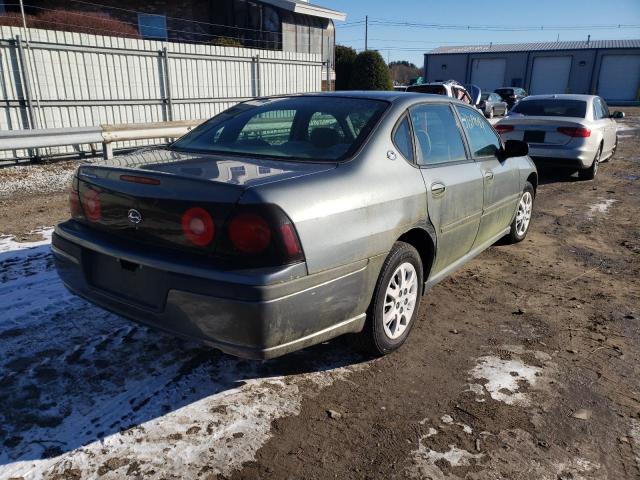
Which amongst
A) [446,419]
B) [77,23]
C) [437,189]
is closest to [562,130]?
[437,189]

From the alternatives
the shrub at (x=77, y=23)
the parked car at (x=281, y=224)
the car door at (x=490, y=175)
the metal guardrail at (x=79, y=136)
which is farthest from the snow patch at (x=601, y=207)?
the shrub at (x=77, y=23)

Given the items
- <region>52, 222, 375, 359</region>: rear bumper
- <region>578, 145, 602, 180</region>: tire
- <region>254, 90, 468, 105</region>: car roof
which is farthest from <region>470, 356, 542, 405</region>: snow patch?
<region>578, 145, 602, 180</region>: tire

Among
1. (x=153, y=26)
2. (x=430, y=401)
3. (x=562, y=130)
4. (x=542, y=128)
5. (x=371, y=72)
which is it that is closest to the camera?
(x=430, y=401)

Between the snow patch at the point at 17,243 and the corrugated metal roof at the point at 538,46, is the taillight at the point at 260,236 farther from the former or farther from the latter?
the corrugated metal roof at the point at 538,46

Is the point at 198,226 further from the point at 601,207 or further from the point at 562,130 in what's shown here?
the point at 562,130

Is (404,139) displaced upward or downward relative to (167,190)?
upward

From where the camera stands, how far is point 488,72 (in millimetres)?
52781

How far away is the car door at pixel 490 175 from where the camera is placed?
417 cm

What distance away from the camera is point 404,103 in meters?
3.45

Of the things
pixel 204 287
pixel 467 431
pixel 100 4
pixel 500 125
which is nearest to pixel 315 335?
pixel 204 287

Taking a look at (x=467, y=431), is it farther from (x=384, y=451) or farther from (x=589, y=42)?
(x=589, y=42)

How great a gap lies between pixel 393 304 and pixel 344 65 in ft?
81.4

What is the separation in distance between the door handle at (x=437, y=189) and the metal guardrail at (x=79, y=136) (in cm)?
656

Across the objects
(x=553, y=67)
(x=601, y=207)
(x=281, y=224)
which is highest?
(x=553, y=67)
